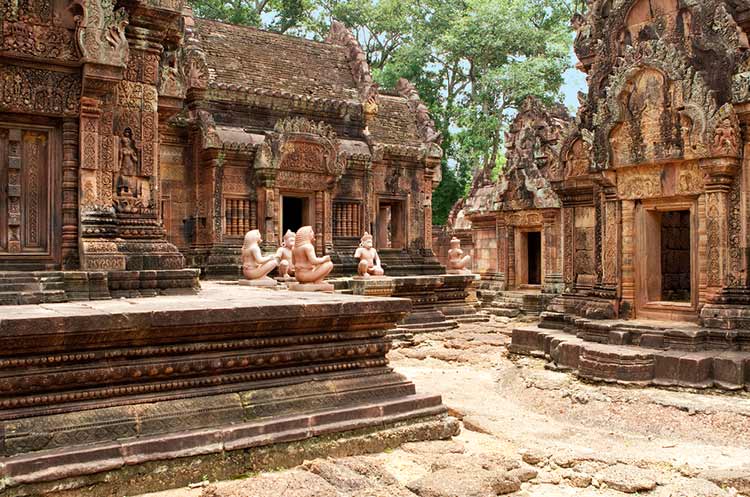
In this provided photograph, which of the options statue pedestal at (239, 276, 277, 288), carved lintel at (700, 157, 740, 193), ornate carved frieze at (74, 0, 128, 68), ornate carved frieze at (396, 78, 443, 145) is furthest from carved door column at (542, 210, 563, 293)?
ornate carved frieze at (74, 0, 128, 68)

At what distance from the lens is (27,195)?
263 inches

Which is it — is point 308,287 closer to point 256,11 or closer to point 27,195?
point 27,195

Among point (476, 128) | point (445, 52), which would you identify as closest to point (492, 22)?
point (445, 52)

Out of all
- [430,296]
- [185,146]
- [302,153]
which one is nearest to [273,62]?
[302,153]

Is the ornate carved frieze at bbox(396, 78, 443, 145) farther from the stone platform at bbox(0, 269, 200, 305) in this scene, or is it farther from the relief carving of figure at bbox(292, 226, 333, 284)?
the stone platform at bbox(0, 269, 200, 305)

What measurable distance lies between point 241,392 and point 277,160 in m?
12.1

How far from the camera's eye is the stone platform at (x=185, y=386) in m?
4.44

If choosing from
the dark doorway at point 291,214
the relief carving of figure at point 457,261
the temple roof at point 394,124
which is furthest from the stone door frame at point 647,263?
the dark doorway at point 291,214

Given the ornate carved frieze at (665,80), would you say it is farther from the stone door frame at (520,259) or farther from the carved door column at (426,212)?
the carved door column at (426,212)

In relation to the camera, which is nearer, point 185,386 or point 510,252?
point 185,386

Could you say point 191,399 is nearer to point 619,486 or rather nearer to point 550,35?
point 619,486

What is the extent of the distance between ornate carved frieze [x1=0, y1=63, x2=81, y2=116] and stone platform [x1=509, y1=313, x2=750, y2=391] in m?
7.00

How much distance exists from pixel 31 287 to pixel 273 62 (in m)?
14.1

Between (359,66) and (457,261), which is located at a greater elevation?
(359,66)
